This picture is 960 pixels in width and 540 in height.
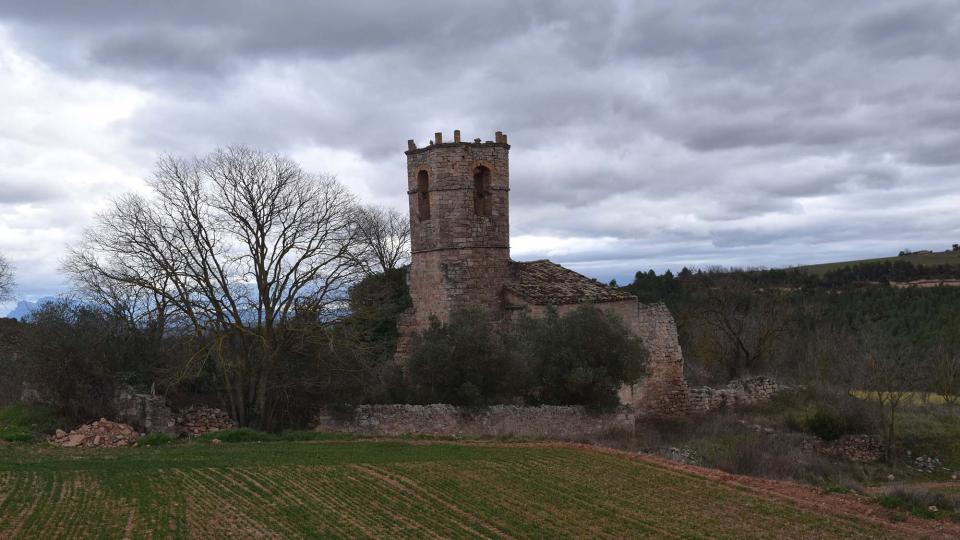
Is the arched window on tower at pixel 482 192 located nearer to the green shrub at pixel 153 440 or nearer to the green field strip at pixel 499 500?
the green shrub at pixel 153 440

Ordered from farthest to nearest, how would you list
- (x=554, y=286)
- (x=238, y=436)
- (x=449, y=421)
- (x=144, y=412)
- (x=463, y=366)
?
(x=554, y=286)
(x=463, y=366)
(x=449, y=421)
(x=144, y=412)
(x=238, y=436)

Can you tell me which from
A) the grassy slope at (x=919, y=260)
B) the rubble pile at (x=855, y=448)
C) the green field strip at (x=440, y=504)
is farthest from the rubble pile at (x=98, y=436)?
the grassy slope at (x=919, y=260)

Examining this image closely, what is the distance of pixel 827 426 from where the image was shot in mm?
28938

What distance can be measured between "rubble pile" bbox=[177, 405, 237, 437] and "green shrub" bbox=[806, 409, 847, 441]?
17862mm

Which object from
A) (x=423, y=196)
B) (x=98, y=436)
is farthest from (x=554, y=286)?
(x=98, y=436)

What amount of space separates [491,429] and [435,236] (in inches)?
286

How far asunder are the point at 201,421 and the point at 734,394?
18.5m

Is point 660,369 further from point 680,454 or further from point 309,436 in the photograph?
point 309,436

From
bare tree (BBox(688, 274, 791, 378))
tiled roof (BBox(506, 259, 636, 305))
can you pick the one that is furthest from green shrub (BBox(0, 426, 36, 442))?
bare tree (BBox(688, 274, 791, 378))

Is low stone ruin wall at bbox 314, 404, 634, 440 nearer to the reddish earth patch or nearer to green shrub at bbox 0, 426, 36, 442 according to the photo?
the reddish earth patch

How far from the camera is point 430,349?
2558 centimetres

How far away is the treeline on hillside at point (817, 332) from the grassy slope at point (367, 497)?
1484 centimetres

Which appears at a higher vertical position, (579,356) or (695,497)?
(579,356)

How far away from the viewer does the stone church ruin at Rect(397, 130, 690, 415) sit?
29.5 m
